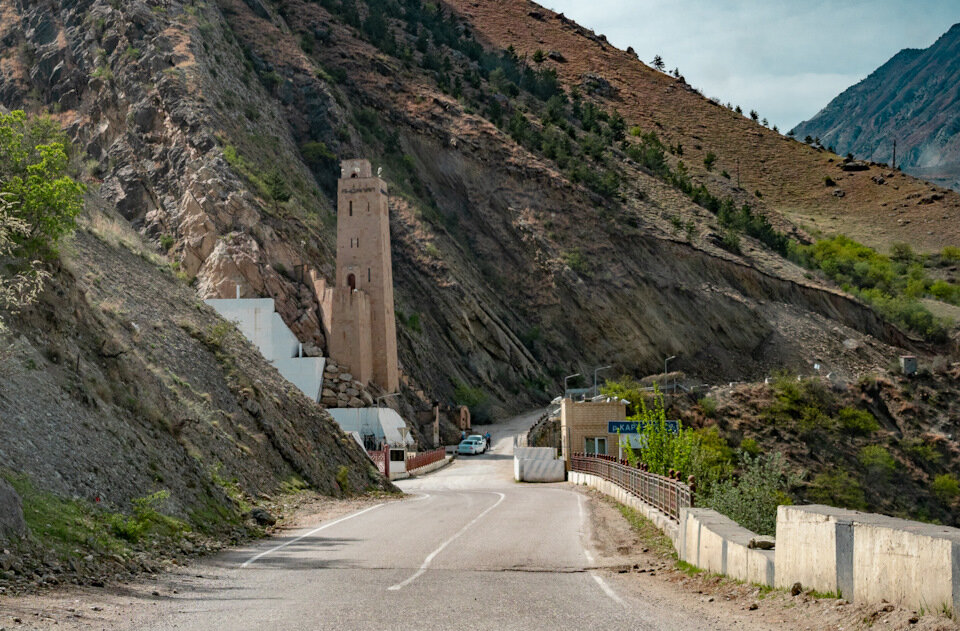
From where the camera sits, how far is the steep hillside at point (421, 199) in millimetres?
65688

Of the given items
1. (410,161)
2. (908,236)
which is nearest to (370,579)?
(410,161)

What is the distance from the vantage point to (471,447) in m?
61.8

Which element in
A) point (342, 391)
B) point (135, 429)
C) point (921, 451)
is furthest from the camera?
point (921, 451)

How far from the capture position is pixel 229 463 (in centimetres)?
2303

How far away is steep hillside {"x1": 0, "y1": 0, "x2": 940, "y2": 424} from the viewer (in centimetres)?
6569

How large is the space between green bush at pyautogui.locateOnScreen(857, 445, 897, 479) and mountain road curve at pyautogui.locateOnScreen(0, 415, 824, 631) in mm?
55057

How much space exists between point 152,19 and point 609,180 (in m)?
40.1

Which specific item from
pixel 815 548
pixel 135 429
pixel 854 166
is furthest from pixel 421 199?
pixel 815 548

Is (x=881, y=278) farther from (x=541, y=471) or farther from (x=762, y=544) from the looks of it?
(x=762, y=544)

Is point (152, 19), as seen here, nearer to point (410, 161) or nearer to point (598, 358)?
point (410, 161)

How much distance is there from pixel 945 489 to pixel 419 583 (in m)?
65.5

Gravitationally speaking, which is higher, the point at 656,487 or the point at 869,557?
the point at 869,557

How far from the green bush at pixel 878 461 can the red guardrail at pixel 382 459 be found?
122 ft

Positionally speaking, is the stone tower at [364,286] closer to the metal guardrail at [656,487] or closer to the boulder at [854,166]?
the metal guardrail at [656,487]
